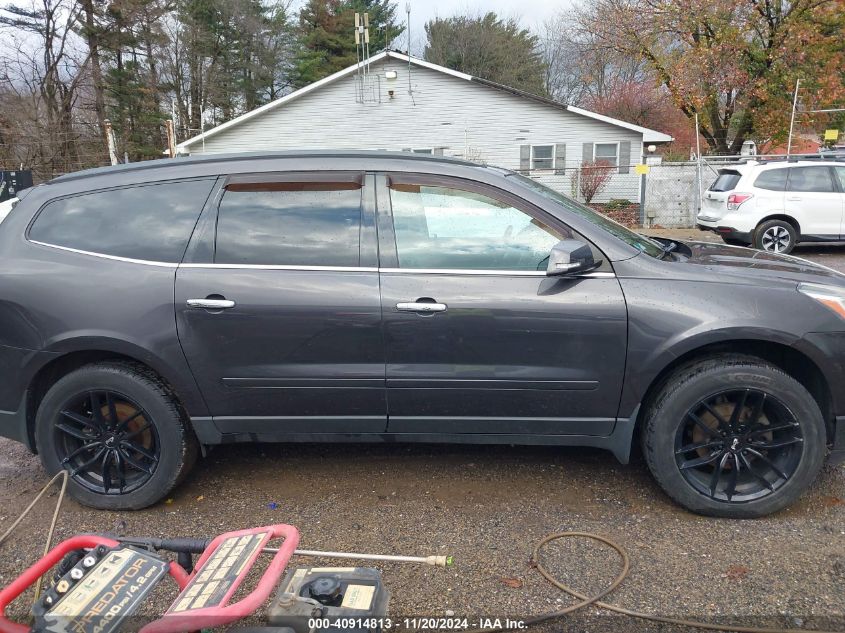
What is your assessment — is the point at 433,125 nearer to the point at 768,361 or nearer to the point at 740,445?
the point at 768,361

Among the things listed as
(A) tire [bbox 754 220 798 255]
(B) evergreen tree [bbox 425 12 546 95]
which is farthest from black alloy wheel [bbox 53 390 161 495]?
(B) evergreen tree [bbox 425 12 546 95]

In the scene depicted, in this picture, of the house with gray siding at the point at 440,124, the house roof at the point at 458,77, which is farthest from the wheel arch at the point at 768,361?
the house roof at the point at 458,77

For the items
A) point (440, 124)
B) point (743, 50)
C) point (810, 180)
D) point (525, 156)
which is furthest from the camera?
point (440, 124)

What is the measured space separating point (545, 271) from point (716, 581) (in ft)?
4.89

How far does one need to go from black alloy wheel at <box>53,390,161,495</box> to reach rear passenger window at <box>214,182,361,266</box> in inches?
36.7

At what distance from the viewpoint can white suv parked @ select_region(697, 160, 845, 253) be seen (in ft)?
36.1

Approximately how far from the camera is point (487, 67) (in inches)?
1576

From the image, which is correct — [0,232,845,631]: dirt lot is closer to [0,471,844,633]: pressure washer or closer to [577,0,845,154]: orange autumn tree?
[0,471,844,633]: pressure washer

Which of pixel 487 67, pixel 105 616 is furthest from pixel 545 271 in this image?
pixel 487 67

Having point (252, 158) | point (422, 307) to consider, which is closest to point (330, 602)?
Answer: point (422, 307)

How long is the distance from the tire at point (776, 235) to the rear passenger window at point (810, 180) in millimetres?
695

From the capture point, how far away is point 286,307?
294cm

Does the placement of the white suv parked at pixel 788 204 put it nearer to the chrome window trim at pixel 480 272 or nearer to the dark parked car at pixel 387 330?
the dark parked car at pixel 387 330

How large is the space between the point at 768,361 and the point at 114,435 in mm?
3268
